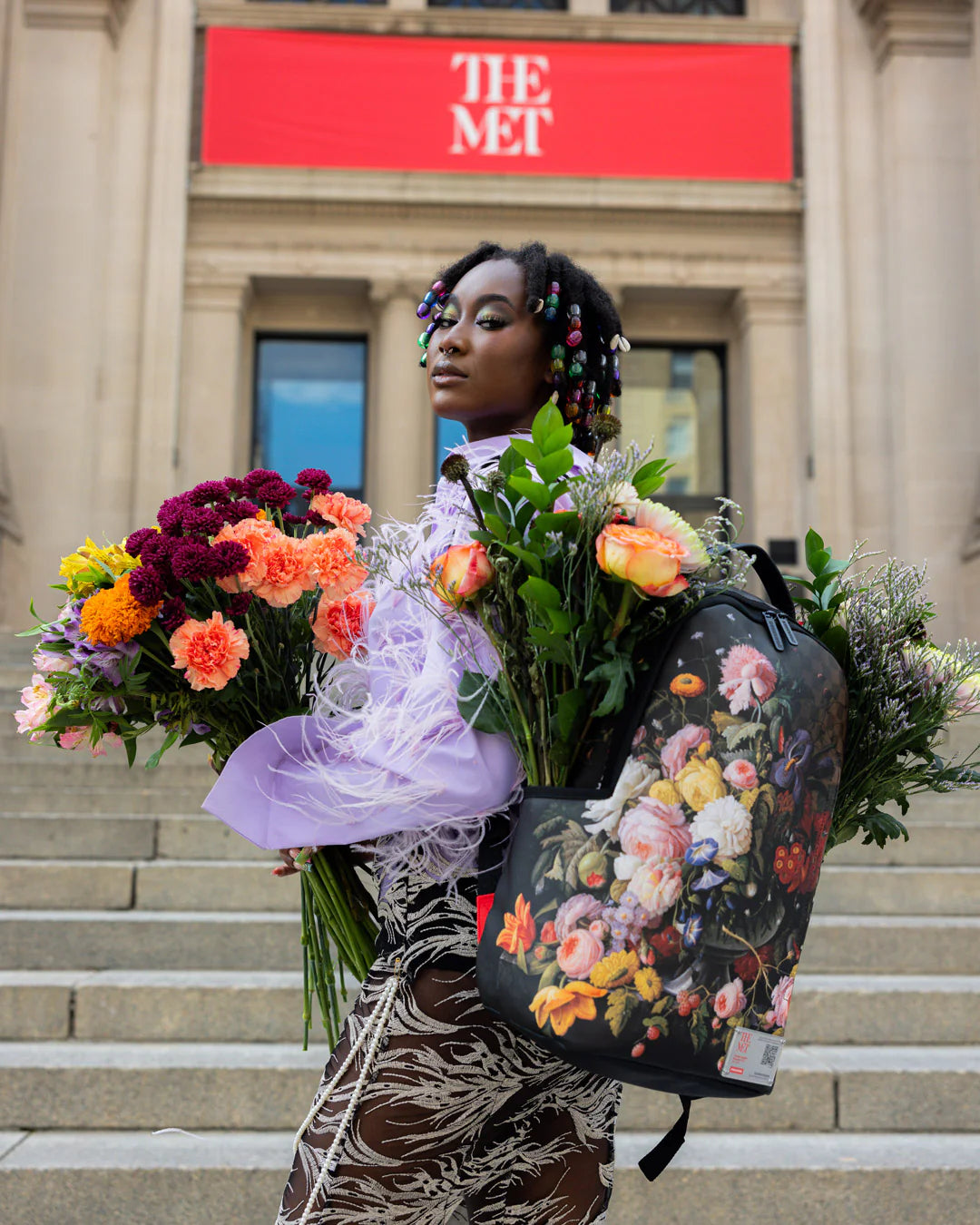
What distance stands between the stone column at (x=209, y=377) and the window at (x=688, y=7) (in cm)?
480

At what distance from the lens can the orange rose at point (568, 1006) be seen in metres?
1.26

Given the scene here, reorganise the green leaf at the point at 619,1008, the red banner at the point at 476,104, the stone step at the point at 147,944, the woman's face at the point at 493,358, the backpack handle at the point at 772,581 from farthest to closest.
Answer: the red banner at the point at 476,104 < the stone step at the point at 147,944 < the woman's face at the point at 493,358 < the backpack handle at the point at 772,581 < the green leaf at the point at 619,1008

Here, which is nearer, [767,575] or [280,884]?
[767,575]

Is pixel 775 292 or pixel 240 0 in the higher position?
pixel 240 0

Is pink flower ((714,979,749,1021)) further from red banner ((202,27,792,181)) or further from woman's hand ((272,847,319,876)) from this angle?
red banner ((202,27,792,181))

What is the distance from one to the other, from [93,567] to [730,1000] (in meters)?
1.12

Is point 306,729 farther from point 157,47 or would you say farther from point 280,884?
point 157,47

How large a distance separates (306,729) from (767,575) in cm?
69

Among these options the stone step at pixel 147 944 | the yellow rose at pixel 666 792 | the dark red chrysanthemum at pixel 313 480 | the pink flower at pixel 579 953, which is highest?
the dark red chrysanthemum at pixel 313 480

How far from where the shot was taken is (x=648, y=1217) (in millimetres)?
3217

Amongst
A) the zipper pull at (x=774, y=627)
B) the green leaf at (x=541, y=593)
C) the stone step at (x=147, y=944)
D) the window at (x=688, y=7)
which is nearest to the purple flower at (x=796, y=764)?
the zipper pull at (x=774, y=627)

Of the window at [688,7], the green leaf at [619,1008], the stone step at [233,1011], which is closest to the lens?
the green leaf at [619,1008]

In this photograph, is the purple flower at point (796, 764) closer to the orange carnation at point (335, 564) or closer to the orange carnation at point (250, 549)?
the orange carnation at point (335, 564)

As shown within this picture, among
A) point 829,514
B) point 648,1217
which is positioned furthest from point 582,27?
point 648,1217
